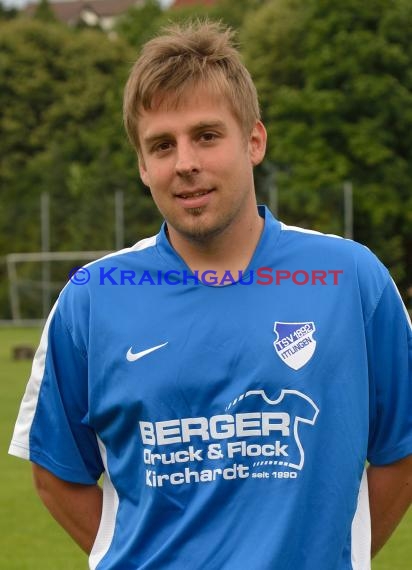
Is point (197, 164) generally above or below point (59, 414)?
above

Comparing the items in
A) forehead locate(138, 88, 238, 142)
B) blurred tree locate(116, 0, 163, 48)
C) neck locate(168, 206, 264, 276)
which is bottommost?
neck locate(168, 206, 264, 276)

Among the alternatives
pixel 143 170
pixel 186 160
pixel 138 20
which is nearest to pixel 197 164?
pixel 186 160

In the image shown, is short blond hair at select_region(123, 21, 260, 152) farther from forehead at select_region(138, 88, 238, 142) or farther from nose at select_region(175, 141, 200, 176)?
Answer: nose at select_region(175, 141, 200, 176)

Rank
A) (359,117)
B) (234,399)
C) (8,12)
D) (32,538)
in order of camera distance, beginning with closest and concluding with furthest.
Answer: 1. (234,399)
2. (32,538)
3. (359,117)
4. (8,12)

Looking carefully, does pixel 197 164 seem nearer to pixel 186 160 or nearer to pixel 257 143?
pixel 186 160

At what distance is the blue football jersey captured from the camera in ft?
10.4

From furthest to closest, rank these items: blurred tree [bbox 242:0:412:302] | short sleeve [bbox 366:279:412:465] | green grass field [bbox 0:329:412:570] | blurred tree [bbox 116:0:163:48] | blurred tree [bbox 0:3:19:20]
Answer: blurred tree [bbox 0:3:19:20], blurred tree [bbox 116:0:163:48], blurred tree [bbox 242:0:412:302], green grass field [bbox 0:329:412:570], short sleeve [bbox 366:279:412:465]

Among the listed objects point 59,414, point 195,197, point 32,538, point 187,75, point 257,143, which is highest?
point 187,75

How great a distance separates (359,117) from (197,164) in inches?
1729

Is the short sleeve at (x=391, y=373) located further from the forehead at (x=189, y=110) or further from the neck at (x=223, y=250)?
the forehead at (x=189, y=110)

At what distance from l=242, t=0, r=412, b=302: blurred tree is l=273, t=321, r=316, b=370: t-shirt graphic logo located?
40116 mm

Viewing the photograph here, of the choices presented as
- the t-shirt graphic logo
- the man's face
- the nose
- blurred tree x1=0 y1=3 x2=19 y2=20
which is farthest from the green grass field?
blurred tree x1=0 y1=3 x2=19 y2=20

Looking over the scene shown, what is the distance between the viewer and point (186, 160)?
3.20 metres

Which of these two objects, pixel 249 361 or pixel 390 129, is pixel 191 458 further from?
pixel 390 129
